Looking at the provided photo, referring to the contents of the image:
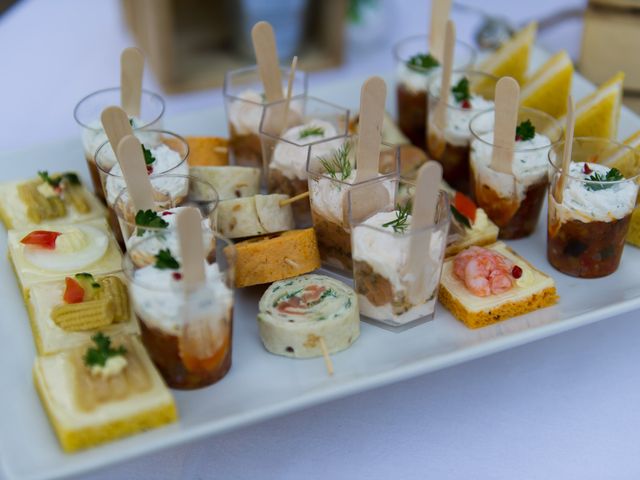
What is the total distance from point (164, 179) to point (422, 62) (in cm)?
123

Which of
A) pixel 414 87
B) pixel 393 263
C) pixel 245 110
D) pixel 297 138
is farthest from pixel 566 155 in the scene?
pixel 245 110

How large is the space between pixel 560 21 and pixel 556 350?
8.80 feet

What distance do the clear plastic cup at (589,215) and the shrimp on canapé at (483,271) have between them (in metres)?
0.22

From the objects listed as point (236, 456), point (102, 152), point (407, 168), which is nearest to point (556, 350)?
point (407, 168)

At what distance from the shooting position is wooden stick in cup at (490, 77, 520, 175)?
2.55 metres

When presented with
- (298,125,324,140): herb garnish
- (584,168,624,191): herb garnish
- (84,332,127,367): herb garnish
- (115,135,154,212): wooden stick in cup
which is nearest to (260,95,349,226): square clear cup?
(298,125,324,140): herb garnish

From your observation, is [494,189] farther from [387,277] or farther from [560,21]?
[560,21]

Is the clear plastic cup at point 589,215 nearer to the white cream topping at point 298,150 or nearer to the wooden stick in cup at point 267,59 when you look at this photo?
the white cream topping at point 298,150

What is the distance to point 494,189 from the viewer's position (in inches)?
110

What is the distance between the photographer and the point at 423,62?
131 inches

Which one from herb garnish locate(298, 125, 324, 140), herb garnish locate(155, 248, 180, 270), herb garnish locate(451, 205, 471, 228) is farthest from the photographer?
herb garnish locate(298, 125, 324, 140)

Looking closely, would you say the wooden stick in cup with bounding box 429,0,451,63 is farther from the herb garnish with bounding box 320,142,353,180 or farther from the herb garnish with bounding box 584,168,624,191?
the herb garnish with bounding box 584,168,624,191

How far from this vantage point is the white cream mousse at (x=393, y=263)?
7.41 feet

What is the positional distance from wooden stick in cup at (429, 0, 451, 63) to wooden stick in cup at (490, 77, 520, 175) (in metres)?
0.72
